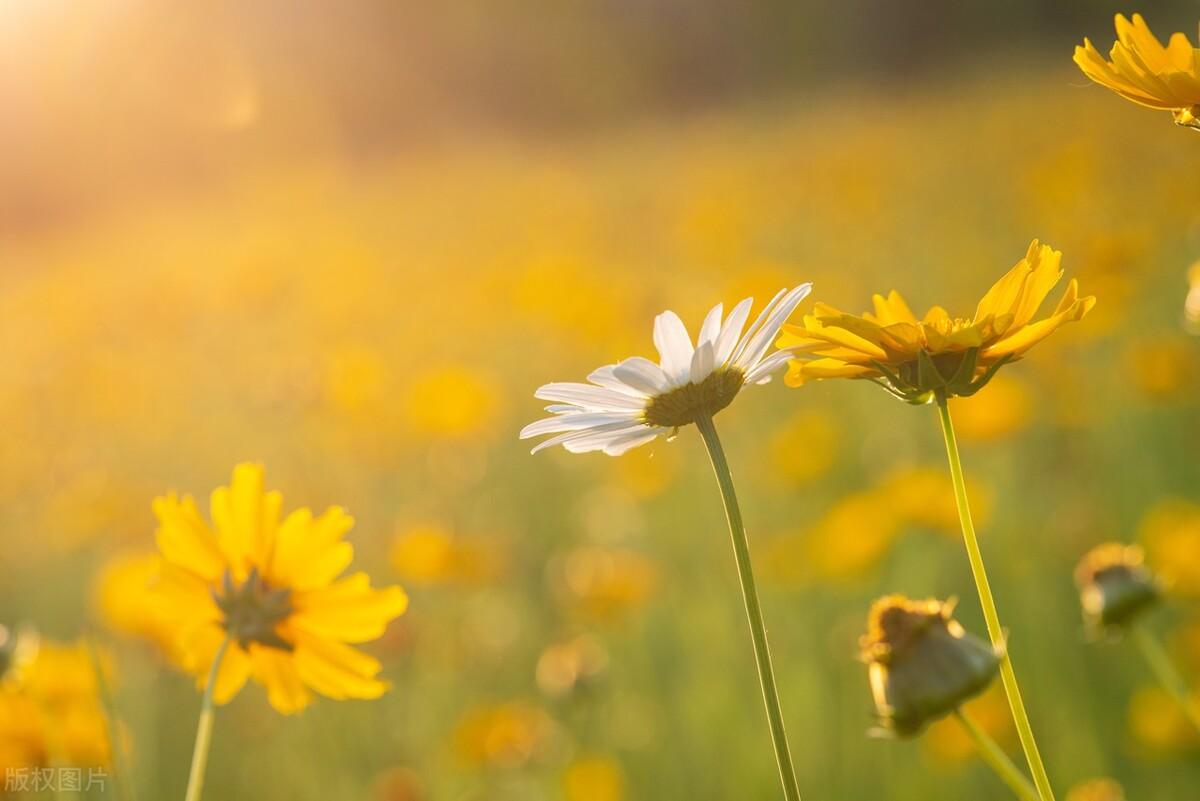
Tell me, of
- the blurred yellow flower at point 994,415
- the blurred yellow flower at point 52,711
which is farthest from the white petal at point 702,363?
the blurred yellow flower at point 994,415

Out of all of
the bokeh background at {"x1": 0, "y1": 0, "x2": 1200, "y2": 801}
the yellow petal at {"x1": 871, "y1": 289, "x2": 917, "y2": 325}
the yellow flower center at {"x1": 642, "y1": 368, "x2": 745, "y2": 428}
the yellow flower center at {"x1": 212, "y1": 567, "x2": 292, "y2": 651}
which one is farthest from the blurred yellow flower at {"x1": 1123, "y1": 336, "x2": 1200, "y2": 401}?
the yellow flower center at {"x1": 212, "y1": 567, "x2": 292, "y2": 651}

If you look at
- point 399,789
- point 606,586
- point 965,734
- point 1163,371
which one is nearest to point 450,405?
point 606,586

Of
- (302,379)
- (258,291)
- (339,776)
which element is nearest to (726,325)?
(339,776)

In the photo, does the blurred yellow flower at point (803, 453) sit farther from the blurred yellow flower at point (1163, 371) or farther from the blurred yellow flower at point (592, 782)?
the blurred yellow flower at point (592, 782)

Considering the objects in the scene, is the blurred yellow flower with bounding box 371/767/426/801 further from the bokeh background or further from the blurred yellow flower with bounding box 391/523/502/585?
the blurred yellow flower with bounding box 391/523/502/585

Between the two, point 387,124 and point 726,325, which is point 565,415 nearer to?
point 726,325

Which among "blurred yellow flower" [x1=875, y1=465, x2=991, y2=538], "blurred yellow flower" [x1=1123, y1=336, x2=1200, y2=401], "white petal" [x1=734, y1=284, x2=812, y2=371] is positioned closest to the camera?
"white petal" [x1=734, y1=284, x2=812, y2=371]

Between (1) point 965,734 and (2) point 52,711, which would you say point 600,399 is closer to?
(2) point 52,711
